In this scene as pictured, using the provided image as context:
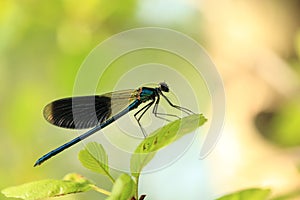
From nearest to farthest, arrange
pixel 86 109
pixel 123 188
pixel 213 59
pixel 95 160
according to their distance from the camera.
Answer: pixel 123 188, pixel 95 160, pixel 86 109, pixel 213 59

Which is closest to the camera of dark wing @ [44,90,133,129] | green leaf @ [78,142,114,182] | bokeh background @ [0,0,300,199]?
green leaf @ [78,142,114,182]

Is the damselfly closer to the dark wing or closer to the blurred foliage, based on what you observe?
the dark wing

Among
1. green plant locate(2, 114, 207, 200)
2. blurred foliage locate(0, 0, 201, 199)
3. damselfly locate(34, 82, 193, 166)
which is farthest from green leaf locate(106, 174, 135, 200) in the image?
blurred foliage locate(0, 0, 201, 199)

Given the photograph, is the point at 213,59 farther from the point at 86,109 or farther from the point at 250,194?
the point at 250,194

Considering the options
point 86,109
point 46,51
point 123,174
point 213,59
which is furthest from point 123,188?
point 46,51

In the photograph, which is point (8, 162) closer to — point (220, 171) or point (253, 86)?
point (220, 171)

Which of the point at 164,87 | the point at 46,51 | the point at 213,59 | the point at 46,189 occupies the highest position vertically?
the point at 213,59

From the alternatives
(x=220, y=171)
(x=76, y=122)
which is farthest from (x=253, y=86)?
(x=76, y=122)

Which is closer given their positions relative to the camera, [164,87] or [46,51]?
[164,87]

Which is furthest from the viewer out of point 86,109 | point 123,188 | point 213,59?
point 213,59
